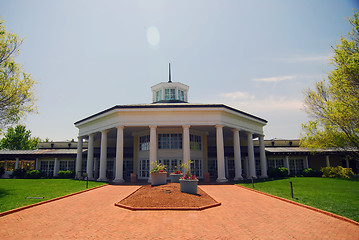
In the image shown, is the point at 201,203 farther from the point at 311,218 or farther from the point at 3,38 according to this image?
the point at 3,38

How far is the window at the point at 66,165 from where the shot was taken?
32438mm

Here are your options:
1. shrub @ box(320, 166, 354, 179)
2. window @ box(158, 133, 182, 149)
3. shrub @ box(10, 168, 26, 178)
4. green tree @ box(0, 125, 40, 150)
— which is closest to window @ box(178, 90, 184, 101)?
window @ box(158, 133, 182, 149)

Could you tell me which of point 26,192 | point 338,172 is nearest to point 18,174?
point 26,192

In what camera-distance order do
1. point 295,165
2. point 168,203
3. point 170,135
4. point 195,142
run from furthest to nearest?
point 295,165 < point 195,142 < point 170,135 < point 168,203

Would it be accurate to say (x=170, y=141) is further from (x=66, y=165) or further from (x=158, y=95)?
(x=66, y=165)

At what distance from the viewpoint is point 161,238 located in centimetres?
628

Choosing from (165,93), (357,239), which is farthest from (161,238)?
(165,93)

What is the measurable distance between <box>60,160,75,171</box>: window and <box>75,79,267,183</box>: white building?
6.12ft

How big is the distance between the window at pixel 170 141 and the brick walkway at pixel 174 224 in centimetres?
1526

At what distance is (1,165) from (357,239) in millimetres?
41102

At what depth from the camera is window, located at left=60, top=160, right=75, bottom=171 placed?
32.4 meters

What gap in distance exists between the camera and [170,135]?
25.7m

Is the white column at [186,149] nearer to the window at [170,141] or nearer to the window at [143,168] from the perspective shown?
the window at [170,141]

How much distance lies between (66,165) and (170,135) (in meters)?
18.1
